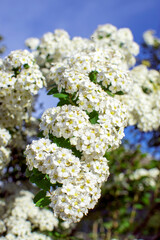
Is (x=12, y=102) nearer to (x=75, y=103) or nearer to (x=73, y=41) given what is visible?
(x=75, y=103)

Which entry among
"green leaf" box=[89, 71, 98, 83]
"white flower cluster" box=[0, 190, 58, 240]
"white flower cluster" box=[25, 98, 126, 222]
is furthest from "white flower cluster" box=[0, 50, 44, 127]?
"white flower cluster" box=[0, 190, 58, 240]

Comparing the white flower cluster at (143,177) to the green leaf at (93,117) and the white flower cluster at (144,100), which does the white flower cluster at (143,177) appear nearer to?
the white flower cluster at (144,100)

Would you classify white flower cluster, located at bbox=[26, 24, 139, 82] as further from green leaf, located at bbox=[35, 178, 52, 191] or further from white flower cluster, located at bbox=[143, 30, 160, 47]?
white flower cluster, located at bbox=[143, 30, 160, 47]

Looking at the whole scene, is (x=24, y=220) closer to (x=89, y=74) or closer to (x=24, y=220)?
(x=24, y=220)

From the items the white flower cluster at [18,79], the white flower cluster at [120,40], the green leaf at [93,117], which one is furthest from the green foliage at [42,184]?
the white flower cluster at [120,40]

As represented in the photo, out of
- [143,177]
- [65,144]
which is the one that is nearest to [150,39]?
[143,177]

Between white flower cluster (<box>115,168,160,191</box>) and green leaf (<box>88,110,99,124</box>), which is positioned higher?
white flower cluster (<box>115,168,160,191</box>)
